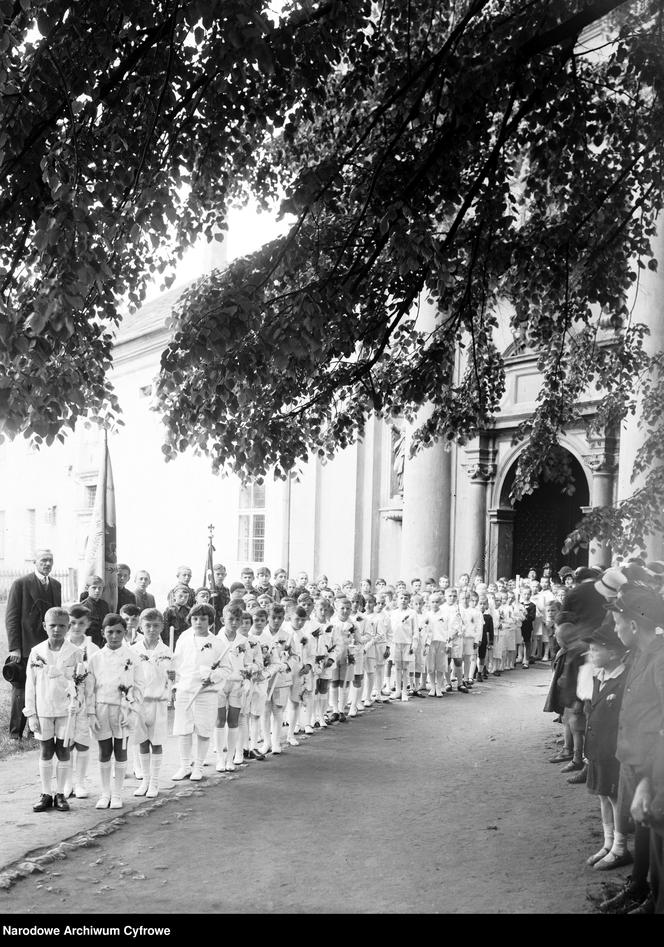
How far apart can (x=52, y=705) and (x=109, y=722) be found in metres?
0.54

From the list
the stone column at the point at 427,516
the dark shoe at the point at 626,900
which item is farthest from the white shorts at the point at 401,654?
the dark shoe at the point at 626,900

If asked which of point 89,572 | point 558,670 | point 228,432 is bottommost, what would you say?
point 558,670

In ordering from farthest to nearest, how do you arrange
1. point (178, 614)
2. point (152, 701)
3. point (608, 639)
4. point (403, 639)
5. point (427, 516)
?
1. point (427, 516)
2. point (403, 639)
3. point (178, 614)
4. point (152, 701)
5. point (608, 639)

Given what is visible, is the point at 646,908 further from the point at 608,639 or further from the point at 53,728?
the point at 53,728

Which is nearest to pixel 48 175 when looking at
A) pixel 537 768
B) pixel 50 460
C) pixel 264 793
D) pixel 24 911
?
pixel 24 911

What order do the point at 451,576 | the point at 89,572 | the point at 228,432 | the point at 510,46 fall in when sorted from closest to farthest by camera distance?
the point at 510,46 < the point at 228,432 < the point at 89,572 < the point at 451,576

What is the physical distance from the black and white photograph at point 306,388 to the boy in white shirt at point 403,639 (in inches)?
85.6

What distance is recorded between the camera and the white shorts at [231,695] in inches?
381

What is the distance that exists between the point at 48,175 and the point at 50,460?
35761 mm

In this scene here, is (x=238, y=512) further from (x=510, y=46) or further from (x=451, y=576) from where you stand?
(x=510, y=46)

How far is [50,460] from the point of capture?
132ft

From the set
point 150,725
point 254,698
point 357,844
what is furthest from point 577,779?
point 150,725

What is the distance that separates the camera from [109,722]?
811 centimetres

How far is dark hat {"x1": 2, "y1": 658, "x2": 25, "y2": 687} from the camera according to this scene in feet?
32.1
